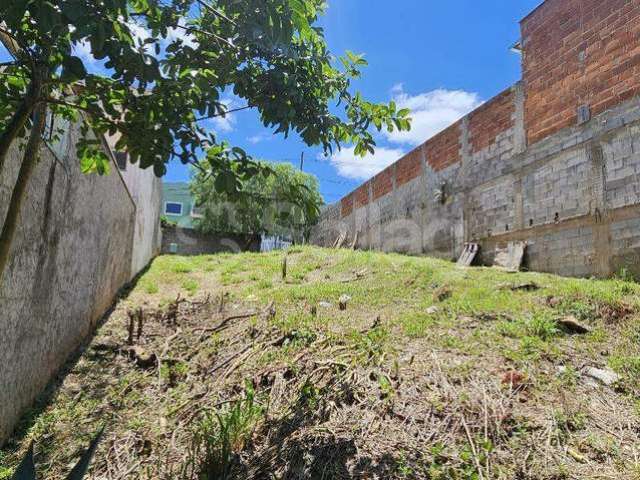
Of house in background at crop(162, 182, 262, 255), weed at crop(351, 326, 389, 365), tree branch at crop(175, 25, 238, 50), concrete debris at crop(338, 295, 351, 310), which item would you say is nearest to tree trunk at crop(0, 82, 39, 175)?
tree branch at crop(175, 25, 238, 50)

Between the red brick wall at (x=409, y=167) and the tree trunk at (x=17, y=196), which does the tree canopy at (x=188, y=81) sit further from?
the red brick wall at (x=409, y=167)

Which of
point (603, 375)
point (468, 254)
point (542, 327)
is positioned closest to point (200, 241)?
point (468, 254)

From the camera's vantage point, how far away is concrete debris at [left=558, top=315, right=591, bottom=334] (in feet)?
13.5

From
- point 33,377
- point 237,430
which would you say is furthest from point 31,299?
point 237,430

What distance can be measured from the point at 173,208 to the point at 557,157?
2302cm

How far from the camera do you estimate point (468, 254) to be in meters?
9.25

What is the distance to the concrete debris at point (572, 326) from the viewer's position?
13.5 ft

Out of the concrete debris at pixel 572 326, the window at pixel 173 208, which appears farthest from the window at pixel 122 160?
the window at pixel 173 208

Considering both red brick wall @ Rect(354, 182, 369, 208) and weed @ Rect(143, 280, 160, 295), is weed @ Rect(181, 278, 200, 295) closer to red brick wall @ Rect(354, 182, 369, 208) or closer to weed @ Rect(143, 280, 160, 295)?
weed @ Rect(143, 280, 160, 295)

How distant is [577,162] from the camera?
22.8 ft

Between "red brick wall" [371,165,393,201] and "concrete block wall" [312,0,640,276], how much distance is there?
249 cm

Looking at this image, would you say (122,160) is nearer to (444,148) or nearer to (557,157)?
(557,157)

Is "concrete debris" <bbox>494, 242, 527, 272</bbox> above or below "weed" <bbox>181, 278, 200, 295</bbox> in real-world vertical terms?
above

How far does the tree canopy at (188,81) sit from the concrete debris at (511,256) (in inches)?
259
